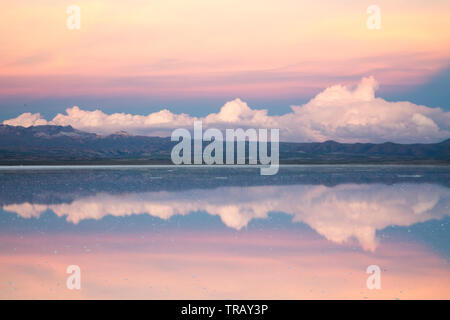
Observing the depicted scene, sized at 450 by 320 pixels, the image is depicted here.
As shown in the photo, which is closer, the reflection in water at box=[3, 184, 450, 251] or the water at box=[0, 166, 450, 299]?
the water at box=[0, 166, 450, 299]

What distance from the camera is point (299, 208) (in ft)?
63.1

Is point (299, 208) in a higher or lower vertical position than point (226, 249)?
higher

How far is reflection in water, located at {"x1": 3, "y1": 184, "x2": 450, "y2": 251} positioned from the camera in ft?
50.5

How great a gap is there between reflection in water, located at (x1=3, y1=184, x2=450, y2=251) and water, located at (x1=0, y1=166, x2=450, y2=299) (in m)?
0.06

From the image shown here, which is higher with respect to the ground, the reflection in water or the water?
the reflection in water

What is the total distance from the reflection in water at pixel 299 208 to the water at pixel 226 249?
0.06 m

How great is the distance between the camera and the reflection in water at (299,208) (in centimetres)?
1540

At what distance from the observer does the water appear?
8.58m

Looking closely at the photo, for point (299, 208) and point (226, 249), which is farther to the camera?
point (299, 208)

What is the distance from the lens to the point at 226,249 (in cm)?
1175

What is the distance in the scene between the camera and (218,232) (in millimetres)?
14094

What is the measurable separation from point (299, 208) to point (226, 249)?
7.94 m
